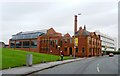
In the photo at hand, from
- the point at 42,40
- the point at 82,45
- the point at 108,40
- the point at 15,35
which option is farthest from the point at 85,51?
the point at 108,40

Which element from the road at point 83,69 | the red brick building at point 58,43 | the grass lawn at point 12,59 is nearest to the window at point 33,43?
the red brick building at point 58,43

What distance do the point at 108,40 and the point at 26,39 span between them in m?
79.8

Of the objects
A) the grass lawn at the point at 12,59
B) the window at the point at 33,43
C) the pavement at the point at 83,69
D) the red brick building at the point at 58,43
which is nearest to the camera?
the pavement at the point at 83,69

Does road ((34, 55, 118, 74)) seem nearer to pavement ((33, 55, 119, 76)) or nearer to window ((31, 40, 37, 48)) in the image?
pavement ((33, 55, 119, 76))

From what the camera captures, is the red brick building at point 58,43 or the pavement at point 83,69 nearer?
the pavement at point 83,69

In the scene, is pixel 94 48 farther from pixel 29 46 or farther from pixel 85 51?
pixel 29 46

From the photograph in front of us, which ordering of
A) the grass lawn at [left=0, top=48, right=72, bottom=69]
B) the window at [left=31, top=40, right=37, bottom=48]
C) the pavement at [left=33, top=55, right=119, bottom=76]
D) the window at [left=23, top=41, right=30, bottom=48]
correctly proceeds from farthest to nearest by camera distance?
the window at [left=23, top=41, right=30, bottom=48]
the window at [left=31, top=40, right=37, bottom=48]
the grass lawn at [left=0, top=48, right=72, bottom=69]
the pavement at [left=33, top=55, right=119, bottom=76]

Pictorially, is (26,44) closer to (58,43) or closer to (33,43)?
(33,43)

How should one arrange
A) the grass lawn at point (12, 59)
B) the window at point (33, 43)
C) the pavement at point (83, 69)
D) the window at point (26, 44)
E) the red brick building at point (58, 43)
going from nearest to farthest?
the pavement at point (83, 69) → the grass lawn at point (12, 59) → the red brick building at point (58, 43) → the window at point (33, 43) → the window at point (26, 44)

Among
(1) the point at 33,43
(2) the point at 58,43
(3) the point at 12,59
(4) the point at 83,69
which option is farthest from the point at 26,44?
(4) the point at 83,69

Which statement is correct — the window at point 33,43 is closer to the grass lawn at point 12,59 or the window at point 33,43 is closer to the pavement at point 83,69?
the grass lawn at point 12,59

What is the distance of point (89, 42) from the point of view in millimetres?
97500

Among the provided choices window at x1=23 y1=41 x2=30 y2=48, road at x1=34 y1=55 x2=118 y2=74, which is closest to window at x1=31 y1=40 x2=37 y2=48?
window at x1=23 y1=41 x2=30 y2=48

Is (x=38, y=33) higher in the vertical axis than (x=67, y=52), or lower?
higher
